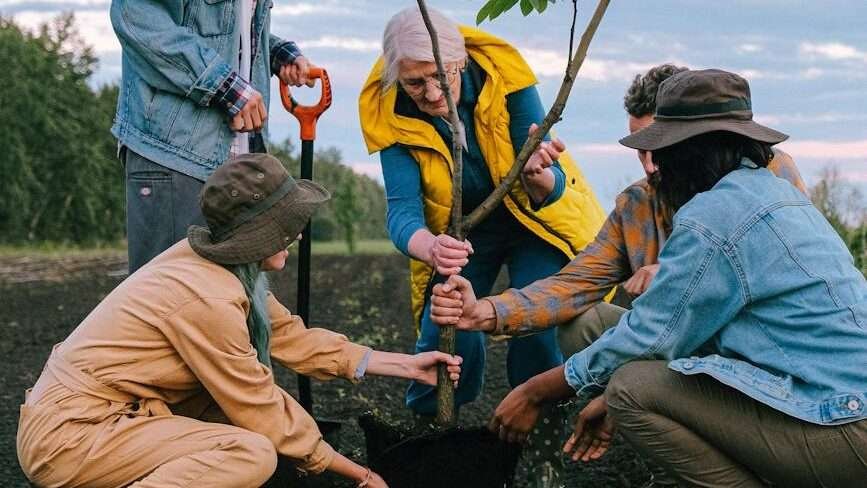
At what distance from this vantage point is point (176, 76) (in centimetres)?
321

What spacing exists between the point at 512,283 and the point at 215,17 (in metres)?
1.29

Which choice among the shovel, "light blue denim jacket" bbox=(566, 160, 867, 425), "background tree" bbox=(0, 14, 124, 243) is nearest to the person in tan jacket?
the shovel

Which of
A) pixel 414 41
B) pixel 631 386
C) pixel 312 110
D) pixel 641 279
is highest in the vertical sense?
pixel 414 41

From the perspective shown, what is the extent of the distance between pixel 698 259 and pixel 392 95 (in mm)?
1234

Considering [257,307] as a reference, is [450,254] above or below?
above

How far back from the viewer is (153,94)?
10.8ft

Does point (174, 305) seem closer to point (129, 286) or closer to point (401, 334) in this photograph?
point (129, 286)

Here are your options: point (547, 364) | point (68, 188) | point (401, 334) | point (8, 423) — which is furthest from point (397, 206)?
point (68, 188)

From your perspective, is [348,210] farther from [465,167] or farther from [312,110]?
[465,167]

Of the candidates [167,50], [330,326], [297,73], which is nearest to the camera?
[167,50]

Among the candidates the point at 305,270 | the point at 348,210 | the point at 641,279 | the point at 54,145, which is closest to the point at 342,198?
the point at 348,210

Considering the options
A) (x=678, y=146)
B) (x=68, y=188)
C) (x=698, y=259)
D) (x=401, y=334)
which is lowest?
(x=68, y=188)

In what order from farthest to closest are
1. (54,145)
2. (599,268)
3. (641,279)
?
(54,145), (599,268), (641,279)

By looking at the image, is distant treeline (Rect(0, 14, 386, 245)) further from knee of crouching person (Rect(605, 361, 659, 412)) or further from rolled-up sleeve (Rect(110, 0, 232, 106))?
knee of crouching person (Rect(605, 361, 659, 412))
